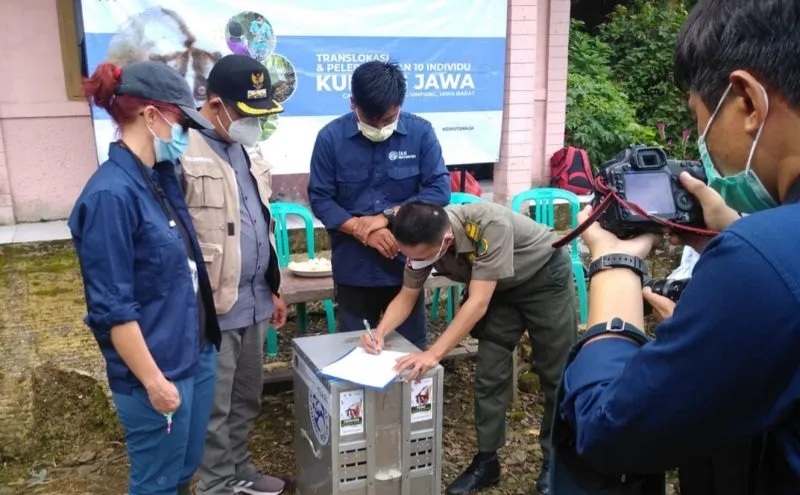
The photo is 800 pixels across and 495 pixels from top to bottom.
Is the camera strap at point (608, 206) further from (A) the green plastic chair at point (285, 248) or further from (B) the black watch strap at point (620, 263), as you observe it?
(A) the green plastic chair at point (285, 248)

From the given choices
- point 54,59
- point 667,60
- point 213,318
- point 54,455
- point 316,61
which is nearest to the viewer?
point 213,318

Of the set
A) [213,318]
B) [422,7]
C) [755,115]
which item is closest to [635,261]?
[755,115]

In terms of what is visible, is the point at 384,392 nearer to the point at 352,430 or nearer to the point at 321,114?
the point at 352,430

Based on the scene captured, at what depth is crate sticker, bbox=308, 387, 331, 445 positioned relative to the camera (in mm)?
2510

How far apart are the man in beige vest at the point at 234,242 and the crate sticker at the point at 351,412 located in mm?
542

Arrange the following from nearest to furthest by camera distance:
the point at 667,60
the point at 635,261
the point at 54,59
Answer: the point at 635,261
the point at 54,59
the point at 667,60

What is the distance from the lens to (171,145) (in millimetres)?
2115

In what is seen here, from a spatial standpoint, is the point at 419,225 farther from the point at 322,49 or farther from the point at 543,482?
the point at 322,49

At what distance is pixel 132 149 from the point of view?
2031 millimetres

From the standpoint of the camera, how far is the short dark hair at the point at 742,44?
0.79m

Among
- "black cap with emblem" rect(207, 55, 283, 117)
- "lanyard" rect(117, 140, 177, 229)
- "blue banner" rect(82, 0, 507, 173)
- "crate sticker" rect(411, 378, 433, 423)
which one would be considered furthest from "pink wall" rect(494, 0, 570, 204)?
"lanyard" rect(117, 140, 177, 229)

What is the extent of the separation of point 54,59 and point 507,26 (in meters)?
3.31

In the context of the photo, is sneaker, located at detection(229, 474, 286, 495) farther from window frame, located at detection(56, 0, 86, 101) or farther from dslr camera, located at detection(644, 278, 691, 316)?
window frame, located at detection(56, 0, 86, 101)

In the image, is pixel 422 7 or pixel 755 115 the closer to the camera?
pixel 755 115
